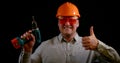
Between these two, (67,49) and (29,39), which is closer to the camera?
(29,39)

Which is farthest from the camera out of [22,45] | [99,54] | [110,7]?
[110,7]

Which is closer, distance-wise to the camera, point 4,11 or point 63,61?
point 63,61

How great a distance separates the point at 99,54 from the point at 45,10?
0.97 metres

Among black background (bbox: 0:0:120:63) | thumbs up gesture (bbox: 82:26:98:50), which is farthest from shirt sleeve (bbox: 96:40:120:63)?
black background (bbox: 0:0:120:63)

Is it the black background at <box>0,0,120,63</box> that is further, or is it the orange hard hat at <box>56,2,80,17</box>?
the black background at <box>0,0,120,63</box>

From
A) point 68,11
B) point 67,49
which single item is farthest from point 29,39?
point 68,11

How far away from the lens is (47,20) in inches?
165

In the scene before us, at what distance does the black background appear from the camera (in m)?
4.12

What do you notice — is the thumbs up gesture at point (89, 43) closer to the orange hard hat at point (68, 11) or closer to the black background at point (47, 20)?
the orange hard hat at point (68, 11)

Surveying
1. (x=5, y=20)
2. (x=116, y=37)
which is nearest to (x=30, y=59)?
(x=5, y=20)

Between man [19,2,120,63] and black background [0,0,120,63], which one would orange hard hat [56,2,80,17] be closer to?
man [19,2,120,63]

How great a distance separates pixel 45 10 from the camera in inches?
164

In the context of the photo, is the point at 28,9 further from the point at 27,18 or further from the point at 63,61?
the point at 63,61

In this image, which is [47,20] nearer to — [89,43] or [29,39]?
[29,39]
